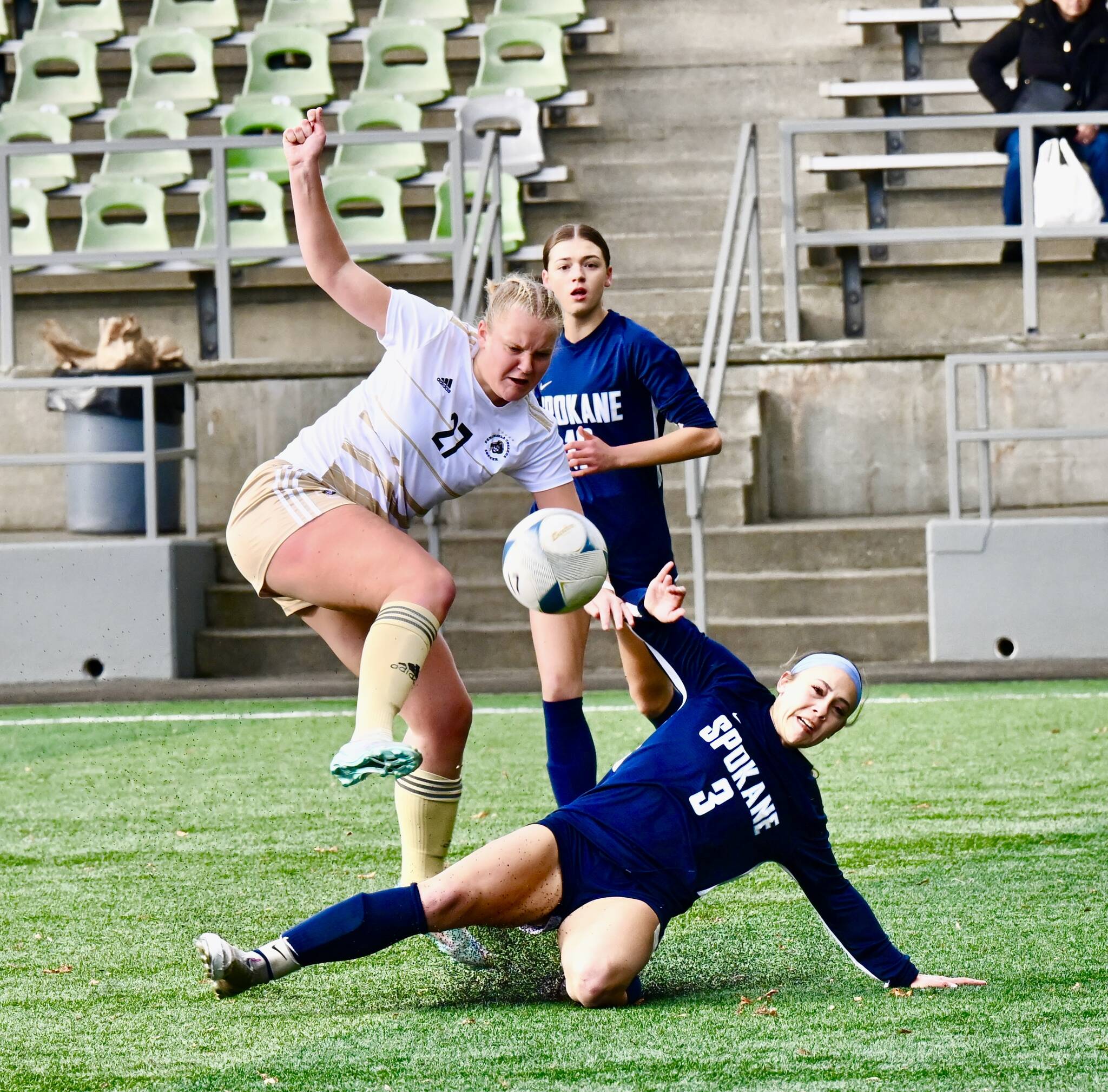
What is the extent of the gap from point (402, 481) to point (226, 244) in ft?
26.8

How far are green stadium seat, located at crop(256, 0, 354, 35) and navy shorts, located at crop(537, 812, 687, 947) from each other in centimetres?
1224

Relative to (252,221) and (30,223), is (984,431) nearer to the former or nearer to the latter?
(252,221)

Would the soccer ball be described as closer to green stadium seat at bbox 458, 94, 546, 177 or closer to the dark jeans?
the dark jeans

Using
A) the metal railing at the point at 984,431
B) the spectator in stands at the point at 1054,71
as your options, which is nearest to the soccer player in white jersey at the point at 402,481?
the metal railing at the point at 984,431

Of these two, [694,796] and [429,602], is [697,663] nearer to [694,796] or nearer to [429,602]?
[694,796]

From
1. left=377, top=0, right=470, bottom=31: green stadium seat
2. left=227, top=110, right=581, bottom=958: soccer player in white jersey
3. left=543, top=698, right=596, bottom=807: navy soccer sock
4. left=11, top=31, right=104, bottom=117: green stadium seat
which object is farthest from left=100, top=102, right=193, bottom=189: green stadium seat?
left=227, top=110, right=581, bottom=958: soccer player in white jersey

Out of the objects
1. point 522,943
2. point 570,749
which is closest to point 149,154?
point 570,749

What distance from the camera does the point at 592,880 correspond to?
3.83m

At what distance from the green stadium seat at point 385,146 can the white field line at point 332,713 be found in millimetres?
5841

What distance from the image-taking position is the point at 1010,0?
14.7 meters

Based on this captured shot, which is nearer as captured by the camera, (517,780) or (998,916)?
(998,916)

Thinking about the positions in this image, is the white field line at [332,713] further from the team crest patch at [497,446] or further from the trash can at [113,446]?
the team crest patch at [497,446]

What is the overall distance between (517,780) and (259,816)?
109 cm

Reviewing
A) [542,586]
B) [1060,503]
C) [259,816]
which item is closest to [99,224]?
[1060,503]
